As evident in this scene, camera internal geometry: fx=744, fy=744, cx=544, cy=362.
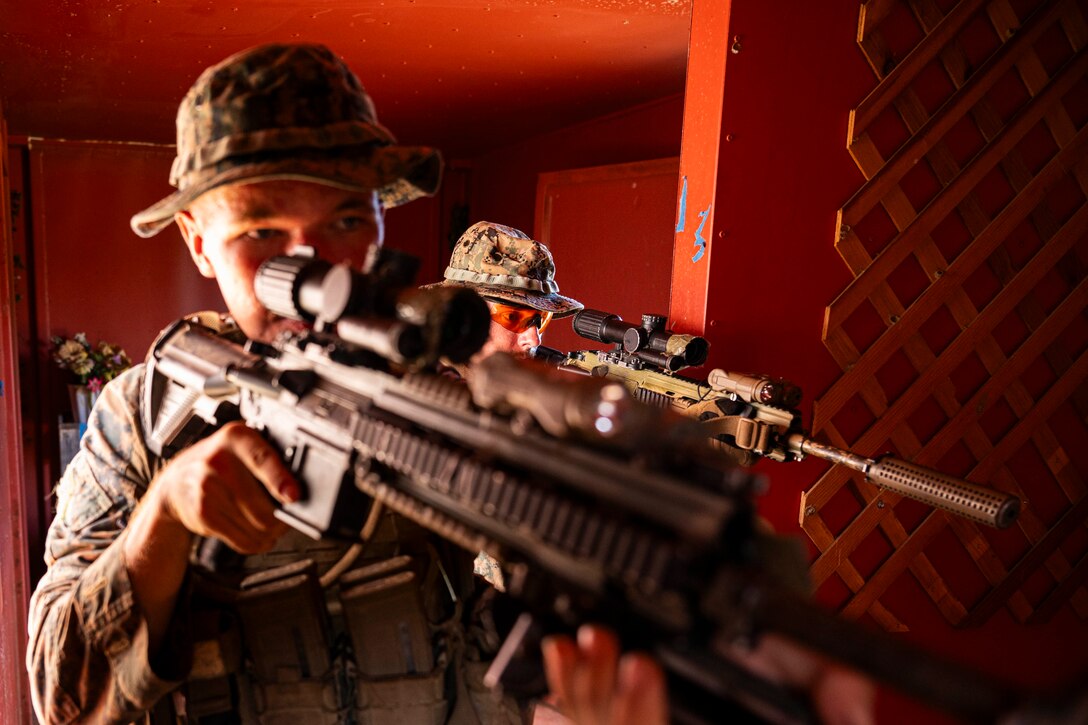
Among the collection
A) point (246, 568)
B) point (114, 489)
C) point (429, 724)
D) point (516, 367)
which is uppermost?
point (516, 367)

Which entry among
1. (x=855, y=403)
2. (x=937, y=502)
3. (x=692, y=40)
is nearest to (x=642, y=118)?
(x=692, y=40)

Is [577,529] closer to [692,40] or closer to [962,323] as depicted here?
[692,40]

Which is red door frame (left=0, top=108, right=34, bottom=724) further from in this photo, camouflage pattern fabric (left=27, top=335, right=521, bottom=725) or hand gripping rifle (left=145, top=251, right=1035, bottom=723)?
hand gripping rifle (left=145, top=251, right=1035, bottom=723)

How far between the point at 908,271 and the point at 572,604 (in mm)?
2103

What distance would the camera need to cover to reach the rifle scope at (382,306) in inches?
31.4

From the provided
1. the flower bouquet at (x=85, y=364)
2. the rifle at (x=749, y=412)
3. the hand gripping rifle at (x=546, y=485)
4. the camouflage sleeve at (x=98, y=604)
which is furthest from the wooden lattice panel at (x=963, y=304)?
the flower bouquet at (x=85, y=364)

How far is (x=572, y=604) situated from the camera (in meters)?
0.66

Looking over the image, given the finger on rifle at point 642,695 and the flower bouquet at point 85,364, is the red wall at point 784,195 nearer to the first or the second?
the finger on rifle at point 642,695

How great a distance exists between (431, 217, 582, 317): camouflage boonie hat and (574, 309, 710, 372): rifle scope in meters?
0.11

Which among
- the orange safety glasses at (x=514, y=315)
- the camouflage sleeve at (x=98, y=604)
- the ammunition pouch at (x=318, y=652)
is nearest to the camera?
the camouflage sleeve at (x=98, y=604)

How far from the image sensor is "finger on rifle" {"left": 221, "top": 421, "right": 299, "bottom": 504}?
2.95ft

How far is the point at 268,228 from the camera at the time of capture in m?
1.07

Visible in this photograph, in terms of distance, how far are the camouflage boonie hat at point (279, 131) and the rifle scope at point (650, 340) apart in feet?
3.72

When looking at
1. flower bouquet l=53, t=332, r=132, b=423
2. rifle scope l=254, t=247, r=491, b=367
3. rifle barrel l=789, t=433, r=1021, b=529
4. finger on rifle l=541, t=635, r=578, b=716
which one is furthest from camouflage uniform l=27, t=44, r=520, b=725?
flower bouquet l=53, t=332, r=132, b=423
